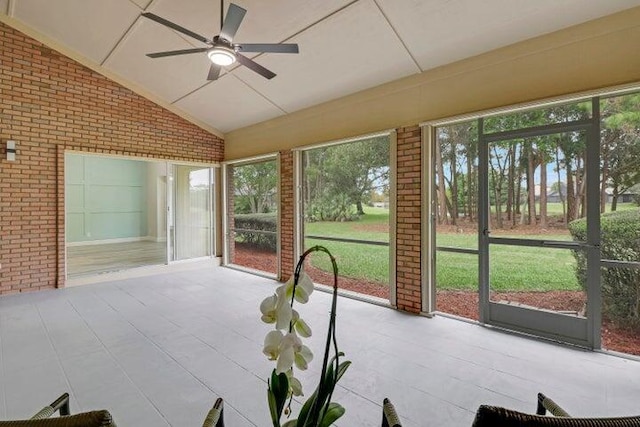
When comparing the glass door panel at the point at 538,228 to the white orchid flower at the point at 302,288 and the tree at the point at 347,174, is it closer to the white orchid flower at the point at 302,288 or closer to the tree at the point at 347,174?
the tree at the point at 347,174

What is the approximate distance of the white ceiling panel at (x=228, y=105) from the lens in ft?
18.1

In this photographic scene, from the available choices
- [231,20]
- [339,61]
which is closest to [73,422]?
[231,20]

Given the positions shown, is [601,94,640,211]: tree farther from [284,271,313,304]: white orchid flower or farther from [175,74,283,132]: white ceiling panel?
[175,74,283,132]: white ceiling panel

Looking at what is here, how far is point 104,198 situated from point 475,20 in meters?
11.4

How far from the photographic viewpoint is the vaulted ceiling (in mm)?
3172

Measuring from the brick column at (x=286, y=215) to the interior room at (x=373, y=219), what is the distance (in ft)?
0.12

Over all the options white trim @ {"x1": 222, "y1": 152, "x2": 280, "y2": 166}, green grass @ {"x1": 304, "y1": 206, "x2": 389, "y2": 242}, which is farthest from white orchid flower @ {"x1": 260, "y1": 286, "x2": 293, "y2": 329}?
green grass @ {"x1": 304, "y1": 206, "x2": 389, "y2": 242}

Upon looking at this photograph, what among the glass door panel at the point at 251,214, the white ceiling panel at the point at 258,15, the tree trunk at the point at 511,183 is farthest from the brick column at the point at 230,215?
the tree trunk at the point at 511,183

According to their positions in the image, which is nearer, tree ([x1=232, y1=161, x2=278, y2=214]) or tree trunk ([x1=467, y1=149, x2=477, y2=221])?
tree trunk ([x1=467, y1=149, x2=477, y2=221])

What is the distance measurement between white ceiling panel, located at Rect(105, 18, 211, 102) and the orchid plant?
15.3ft

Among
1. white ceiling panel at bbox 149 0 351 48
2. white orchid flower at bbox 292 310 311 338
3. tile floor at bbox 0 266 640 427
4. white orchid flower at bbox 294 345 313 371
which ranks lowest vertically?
tile floor at bbox 0 266 640 427

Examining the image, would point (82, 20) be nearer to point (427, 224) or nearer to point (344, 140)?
point (344, 140)

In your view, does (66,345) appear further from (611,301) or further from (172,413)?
(611,301)

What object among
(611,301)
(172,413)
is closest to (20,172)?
(172,413)
